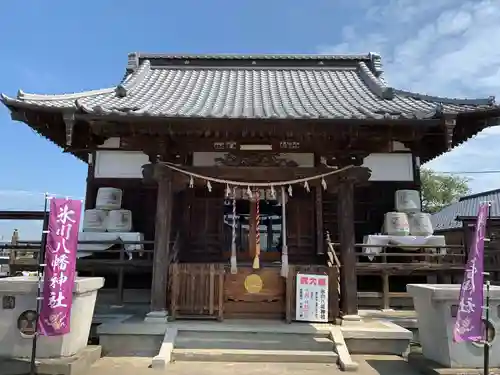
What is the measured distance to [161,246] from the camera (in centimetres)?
791

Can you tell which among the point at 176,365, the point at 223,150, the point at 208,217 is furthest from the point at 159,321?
the point at 223,150

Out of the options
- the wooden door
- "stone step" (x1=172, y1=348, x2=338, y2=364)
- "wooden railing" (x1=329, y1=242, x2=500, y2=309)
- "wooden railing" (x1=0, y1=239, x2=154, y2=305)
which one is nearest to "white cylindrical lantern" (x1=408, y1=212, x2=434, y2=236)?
"wooden railing" (x1=329, y1=242, x2=500, y2=309)

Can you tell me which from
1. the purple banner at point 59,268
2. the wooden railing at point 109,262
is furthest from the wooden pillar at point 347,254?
the purple banner at point 59,268

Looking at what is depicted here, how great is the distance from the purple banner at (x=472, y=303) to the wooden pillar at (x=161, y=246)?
4.95 m

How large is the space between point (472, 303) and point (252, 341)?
3.50m

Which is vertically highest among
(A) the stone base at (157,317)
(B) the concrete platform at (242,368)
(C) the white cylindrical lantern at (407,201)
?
(C) the white cylindrical lantern at (407,201)

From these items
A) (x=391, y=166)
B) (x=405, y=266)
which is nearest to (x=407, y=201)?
(x=391, y=166)

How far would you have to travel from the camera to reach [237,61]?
13.6 m

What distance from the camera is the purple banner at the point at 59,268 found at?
17.9ft

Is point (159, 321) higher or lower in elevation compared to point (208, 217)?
Result: lower

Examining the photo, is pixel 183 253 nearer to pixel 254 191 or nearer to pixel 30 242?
pixel 254 191

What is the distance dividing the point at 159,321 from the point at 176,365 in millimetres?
1322

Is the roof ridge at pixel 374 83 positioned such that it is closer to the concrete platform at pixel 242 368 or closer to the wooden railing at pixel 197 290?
the wooden railing at pixel 197 290

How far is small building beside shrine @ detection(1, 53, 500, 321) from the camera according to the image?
305 inches
